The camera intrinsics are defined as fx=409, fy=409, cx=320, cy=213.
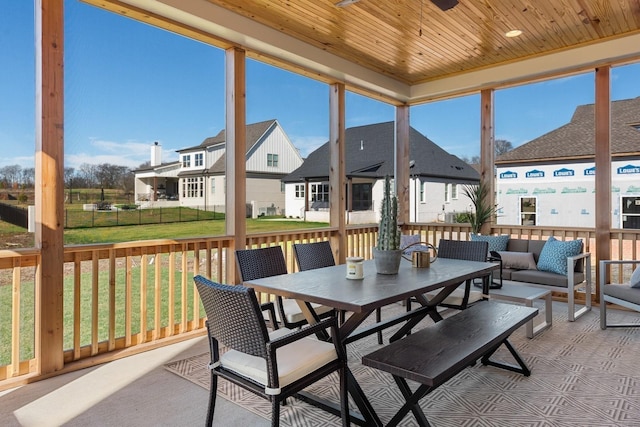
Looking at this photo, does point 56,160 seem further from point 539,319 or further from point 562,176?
point 562,176

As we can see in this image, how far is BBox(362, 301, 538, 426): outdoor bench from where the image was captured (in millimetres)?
1904

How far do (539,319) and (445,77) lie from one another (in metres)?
3.47

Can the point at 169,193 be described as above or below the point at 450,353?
above

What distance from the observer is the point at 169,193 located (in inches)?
148

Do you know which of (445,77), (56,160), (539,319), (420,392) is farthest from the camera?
(445,77)

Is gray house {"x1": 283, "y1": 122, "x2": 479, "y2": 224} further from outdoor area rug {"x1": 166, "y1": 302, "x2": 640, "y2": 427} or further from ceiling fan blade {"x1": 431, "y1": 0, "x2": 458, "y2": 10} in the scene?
ceiling fan blade {"x1": 431, "y1": 0, "x2": 458, "y2": 10}

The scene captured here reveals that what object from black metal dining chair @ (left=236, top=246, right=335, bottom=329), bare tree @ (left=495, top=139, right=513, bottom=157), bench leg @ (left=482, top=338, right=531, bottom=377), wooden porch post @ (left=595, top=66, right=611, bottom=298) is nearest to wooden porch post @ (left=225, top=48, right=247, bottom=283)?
black metal dining chair @ (left=236, top=246, right=335, bottom=329)

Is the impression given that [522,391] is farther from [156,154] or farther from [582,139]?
[582,139]

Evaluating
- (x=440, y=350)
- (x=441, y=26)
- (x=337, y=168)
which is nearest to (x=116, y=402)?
(x=440, y=350)

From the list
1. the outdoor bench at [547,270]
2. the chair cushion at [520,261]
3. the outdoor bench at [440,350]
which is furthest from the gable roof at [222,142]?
the chair cushion at [520,261]

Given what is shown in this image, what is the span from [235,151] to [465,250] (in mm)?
2363

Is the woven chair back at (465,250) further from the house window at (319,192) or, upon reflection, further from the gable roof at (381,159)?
the house window at (319,192)

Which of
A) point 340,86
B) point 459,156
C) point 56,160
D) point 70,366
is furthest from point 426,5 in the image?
point 70,366

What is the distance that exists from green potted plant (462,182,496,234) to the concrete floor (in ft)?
13.7
